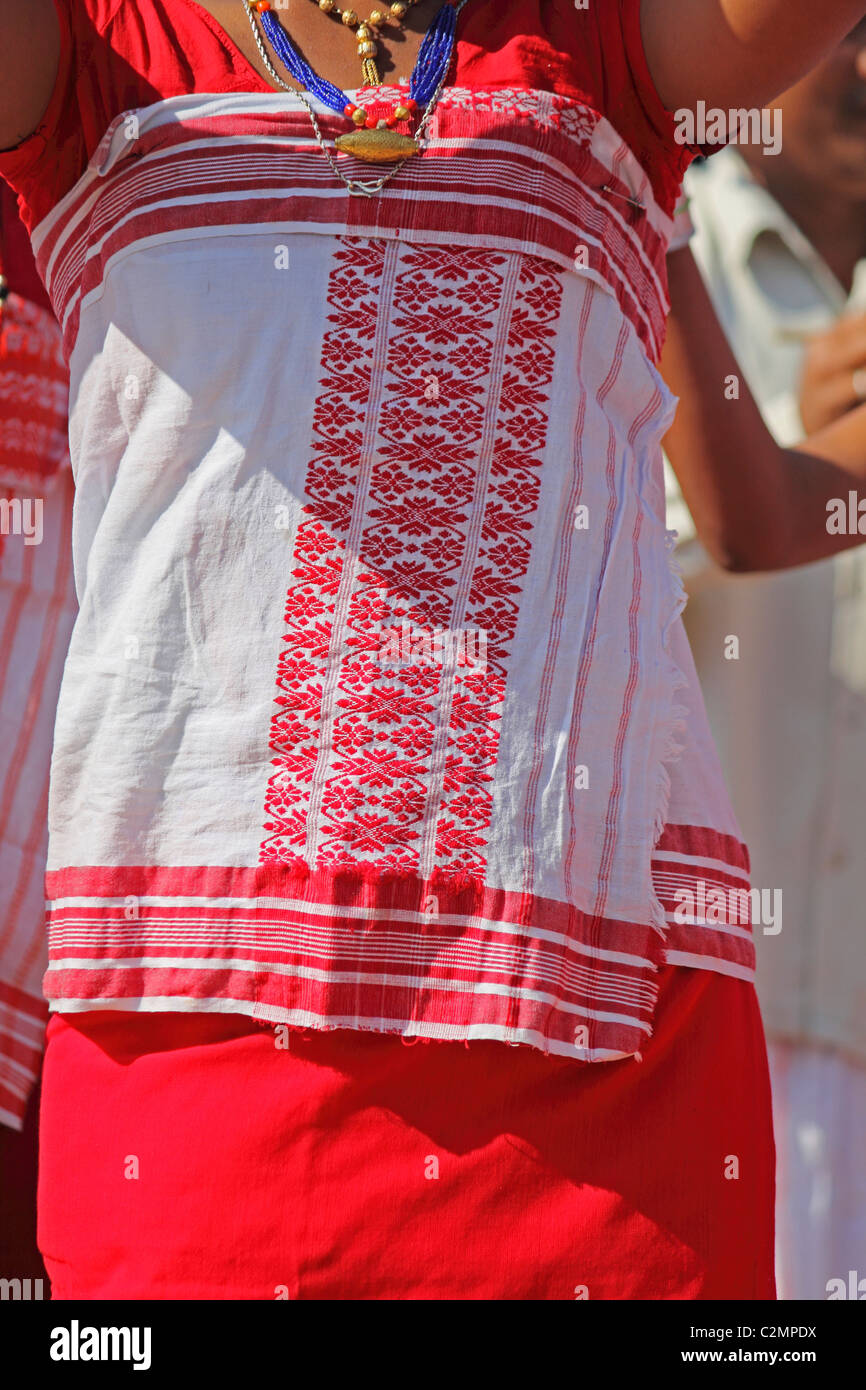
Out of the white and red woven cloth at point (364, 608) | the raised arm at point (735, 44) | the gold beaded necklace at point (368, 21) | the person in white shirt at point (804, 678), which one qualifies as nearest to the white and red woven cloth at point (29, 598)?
the white and red woven cloth at point (364, 608)

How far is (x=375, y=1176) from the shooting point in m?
1.15

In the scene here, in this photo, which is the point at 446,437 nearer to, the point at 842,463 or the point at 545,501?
the point at 545,501

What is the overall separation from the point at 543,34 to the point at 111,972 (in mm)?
799

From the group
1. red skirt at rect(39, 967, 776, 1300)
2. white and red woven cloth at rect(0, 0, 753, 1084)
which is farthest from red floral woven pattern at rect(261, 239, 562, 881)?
red skirt at rect(39, 967, 776, 1300)

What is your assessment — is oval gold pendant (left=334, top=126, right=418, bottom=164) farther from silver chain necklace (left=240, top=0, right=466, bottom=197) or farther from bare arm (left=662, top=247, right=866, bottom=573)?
bare arm (left=662, top=247, right=866, bottom=573)

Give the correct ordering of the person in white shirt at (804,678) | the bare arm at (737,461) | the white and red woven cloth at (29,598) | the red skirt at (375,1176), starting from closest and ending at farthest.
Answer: the red skirt at (375,1176), the white and red woven cloth at (29,598), the bare arm at (737,461), the person in white shirt at (804,678)

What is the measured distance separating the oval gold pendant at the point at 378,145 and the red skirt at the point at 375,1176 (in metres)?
0.65

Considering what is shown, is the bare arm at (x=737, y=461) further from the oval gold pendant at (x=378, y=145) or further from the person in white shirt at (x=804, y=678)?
the oval gold pendant at (x=378, y=145)

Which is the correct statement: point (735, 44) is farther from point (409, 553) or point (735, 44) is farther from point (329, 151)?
point (409, 553)

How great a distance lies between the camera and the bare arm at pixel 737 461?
1880mm

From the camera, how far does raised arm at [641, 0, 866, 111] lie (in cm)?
120

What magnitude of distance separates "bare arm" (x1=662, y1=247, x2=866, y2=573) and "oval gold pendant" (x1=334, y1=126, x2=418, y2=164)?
655 millimetres

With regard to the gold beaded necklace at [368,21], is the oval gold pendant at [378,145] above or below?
below

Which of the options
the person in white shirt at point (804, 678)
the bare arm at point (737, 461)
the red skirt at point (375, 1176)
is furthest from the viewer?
the person in white shirt at point (804, 678)
